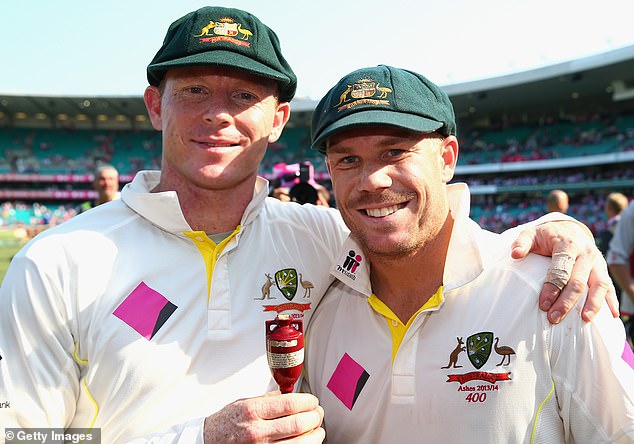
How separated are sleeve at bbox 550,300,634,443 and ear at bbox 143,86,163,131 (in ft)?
6.17

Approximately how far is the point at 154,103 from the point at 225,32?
528 mm

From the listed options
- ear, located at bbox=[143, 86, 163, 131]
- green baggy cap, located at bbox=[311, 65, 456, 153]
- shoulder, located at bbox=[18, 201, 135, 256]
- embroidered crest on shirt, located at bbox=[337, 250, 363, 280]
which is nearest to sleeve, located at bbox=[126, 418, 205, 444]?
shoulder, located at bbox=[18, 201, 135, 256]

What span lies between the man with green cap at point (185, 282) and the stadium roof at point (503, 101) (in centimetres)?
2679

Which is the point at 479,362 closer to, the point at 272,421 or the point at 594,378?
the point at 594,378

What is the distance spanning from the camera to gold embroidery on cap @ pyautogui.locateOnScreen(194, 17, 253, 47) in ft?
7.06

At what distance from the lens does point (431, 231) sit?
7.07 ft

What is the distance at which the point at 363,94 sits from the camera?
208cm

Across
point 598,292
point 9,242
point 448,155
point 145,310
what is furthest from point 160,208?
point 9,242

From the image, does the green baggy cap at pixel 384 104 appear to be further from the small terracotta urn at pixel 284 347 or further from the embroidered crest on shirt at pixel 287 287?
the small terracotta urn at pixel 284 347

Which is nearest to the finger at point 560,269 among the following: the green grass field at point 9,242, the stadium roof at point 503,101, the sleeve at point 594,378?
the sleeve at point 594,378

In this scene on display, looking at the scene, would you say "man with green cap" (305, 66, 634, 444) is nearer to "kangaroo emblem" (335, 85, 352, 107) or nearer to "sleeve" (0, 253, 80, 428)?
"kangaroo emblem" (335, 85, 352, 107)

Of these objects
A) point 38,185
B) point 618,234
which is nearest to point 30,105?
point 38,185

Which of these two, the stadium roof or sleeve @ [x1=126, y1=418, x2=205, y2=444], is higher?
the stadium roof

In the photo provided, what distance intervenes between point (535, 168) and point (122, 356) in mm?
34182
